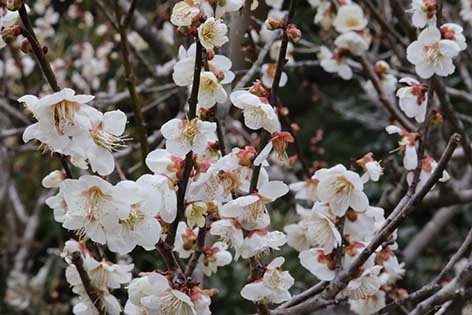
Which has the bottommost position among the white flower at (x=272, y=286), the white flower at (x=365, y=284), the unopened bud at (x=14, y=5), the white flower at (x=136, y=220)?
the white flower at (x=365, y=284)

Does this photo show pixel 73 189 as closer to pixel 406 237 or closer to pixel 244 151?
pixel 244 151

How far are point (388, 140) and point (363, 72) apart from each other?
2437 mm

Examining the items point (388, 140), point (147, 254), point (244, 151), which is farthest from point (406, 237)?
point (244, 151)

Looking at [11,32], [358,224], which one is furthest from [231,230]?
[11,32]

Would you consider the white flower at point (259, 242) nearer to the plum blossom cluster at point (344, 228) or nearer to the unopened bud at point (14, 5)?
the plum blossom cluster at point (344, 228)

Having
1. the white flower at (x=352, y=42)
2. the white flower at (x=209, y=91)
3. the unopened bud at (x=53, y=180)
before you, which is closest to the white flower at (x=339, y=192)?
the white flower at (x=209, y=91)

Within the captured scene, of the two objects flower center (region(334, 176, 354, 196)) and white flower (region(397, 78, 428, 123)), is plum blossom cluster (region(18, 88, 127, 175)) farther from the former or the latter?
white flower (region(397, 78, 428, 123))

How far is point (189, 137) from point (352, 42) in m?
0.96

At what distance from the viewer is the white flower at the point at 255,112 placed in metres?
0.90

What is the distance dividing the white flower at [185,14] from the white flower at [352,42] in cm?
89

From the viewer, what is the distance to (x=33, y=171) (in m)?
4.11

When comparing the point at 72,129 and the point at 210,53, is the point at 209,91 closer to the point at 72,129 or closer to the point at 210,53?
the point at 210,53

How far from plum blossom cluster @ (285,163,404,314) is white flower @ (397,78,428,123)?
6.6 inches

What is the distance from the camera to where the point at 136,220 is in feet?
2.73
